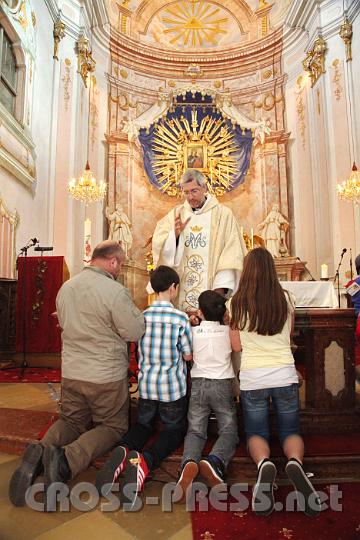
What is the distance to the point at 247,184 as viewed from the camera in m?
11.5

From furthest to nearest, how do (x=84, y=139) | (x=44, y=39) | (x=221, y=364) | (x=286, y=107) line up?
1. (x=286, y=107)
2. (x=84, y=139)
3. (x=44, y=39)
4. (x=221, y=364)

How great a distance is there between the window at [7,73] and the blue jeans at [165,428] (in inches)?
241

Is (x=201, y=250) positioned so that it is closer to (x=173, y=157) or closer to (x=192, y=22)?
(x=173, y=157)

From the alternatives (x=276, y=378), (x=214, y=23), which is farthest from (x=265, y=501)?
(x=214, y=23)

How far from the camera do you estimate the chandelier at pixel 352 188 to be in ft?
26.5

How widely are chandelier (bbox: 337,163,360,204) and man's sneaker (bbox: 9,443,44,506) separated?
7878mm

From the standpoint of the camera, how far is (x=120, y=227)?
10.6 meters

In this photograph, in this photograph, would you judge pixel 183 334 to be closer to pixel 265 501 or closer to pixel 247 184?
pixel 265 501

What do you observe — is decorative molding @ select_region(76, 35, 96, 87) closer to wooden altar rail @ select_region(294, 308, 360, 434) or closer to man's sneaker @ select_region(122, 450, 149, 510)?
wooden altar rail @ select_region(294, 308, 360, 434)

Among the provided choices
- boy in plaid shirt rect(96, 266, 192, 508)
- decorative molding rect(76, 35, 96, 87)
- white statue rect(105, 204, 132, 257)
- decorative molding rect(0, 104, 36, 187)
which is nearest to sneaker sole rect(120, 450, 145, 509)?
boy in plaid shirt rect(96, 266, 192, 508)

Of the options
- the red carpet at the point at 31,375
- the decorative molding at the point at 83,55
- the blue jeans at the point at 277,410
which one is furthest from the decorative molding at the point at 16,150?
the blue jeans at the point at 277,410

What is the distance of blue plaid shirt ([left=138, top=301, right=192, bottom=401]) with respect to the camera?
7.83 feet

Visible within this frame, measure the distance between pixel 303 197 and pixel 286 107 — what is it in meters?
2.80

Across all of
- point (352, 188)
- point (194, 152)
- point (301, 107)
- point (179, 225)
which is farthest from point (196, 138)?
point (179, 225)
